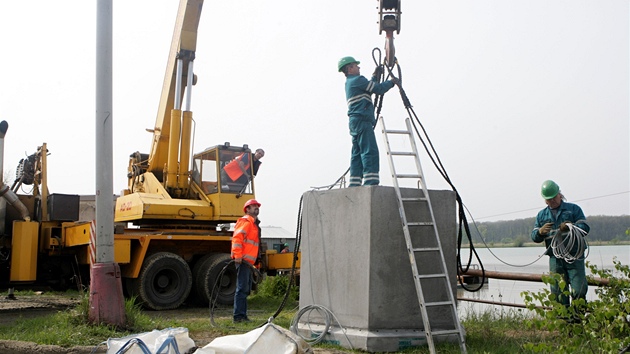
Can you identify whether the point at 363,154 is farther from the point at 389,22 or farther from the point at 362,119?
the point at 389,22

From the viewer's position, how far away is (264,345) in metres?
5.45

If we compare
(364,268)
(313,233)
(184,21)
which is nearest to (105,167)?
(313,233)

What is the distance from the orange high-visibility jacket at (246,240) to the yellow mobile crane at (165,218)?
110 inches

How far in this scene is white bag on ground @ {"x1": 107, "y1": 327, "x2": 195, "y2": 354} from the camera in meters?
5.37

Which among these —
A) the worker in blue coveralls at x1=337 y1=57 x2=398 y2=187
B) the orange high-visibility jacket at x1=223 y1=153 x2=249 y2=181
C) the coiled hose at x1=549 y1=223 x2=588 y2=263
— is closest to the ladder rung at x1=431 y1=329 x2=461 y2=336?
the coiled hose at x1=549 y1=223 x2=588 y2=263

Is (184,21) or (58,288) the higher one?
(184,21)

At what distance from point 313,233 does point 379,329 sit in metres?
1.47

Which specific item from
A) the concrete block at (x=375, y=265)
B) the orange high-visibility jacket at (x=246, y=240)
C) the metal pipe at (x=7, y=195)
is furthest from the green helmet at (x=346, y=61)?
the metal pipe at (x=7, y=195)

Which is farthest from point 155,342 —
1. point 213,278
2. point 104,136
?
point 213,278

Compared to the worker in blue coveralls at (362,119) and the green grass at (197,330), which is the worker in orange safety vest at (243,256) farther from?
the worker in blue coveralls at (362,119)

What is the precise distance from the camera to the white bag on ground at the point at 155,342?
537 cm

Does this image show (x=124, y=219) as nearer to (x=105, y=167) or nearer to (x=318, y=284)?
(x=105, y=167)

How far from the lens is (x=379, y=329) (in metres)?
6.92

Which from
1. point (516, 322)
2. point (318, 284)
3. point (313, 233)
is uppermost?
point (313, 233)
